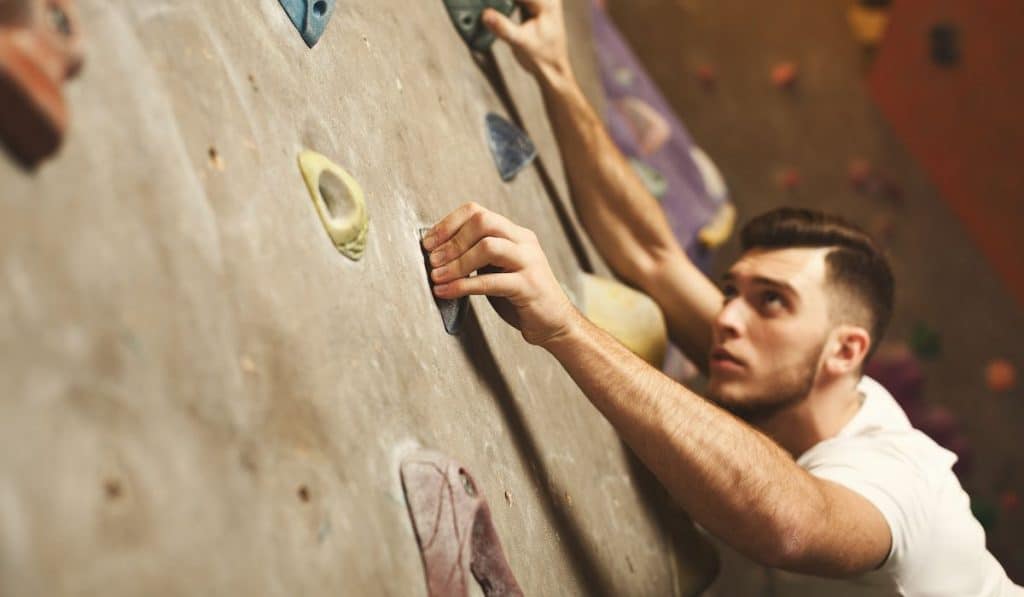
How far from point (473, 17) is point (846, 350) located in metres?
0.96

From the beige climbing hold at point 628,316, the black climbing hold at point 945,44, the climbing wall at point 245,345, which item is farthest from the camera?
the black climbing hold at point 945,44

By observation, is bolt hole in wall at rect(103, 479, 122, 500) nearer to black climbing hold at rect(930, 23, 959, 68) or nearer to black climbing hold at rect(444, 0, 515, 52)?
black climbing hold at rect(444, 0, 515, 52)

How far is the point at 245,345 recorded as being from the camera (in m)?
0.92

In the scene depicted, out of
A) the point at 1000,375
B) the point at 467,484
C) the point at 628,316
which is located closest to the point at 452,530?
the point at 467,484

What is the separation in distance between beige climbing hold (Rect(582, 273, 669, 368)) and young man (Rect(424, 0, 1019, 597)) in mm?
115

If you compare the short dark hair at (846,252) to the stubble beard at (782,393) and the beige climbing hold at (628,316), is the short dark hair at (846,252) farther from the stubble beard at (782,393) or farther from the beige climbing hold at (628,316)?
the beige climbing hold at (628,316)

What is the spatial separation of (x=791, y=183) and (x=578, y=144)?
6.22ft

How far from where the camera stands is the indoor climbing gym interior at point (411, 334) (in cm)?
75

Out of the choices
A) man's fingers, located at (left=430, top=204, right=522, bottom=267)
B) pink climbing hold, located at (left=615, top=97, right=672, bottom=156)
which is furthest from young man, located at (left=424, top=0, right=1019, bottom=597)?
pink climbing hold, located at (left=615, top=97, right=672, bottom=156)

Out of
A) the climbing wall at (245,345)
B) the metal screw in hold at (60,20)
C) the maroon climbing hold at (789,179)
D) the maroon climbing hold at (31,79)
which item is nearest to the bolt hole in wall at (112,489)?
the climbing wall at (245,345)

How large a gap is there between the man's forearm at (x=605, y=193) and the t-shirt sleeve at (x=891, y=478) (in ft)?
2.08

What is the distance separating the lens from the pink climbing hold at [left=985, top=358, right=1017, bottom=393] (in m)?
3.54

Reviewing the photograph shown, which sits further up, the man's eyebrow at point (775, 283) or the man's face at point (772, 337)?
the man's eyebrow at point (775, 283)

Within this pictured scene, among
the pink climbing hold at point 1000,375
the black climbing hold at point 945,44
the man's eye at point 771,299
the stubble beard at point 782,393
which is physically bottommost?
the pink climbing hold at point 1000,375
